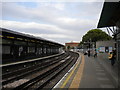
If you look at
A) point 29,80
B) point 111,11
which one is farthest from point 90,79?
point 111,11

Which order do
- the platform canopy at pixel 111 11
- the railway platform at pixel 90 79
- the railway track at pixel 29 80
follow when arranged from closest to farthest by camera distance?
the railway platform at pixel 90 79
the railway track at pixel 29 80
the platform canopy at pixel 111 11

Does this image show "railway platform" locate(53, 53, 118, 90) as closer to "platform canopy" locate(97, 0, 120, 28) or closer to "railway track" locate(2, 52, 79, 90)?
"railway track" locate(2, 52, 79, 90)

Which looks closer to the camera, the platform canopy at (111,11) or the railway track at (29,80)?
the railway track at (29,80)

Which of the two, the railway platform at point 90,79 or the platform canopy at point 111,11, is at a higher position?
the platform canopy at point 111,11

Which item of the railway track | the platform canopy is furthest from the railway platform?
the platform canopy

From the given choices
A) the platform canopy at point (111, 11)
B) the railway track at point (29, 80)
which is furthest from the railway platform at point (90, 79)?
the platform canopy at point (111, 11)

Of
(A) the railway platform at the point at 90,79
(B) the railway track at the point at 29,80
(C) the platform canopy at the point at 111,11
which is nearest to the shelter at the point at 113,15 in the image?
(C) the platform canopy at the point at 111,11

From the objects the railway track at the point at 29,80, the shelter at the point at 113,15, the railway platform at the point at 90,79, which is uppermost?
the shelter at the point at 113,15

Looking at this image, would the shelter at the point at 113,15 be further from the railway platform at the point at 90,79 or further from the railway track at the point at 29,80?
the railway track at the point at 29,80

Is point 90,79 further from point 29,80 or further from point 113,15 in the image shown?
point 113,15

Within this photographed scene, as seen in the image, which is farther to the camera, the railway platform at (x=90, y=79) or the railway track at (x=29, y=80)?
the railway track at (x=29, y=80)

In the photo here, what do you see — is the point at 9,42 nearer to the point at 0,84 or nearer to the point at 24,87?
the point at 0,84

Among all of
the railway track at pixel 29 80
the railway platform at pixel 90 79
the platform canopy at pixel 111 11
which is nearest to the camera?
the railway platform at pixel 90 79

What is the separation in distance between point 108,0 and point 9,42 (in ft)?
28.6
